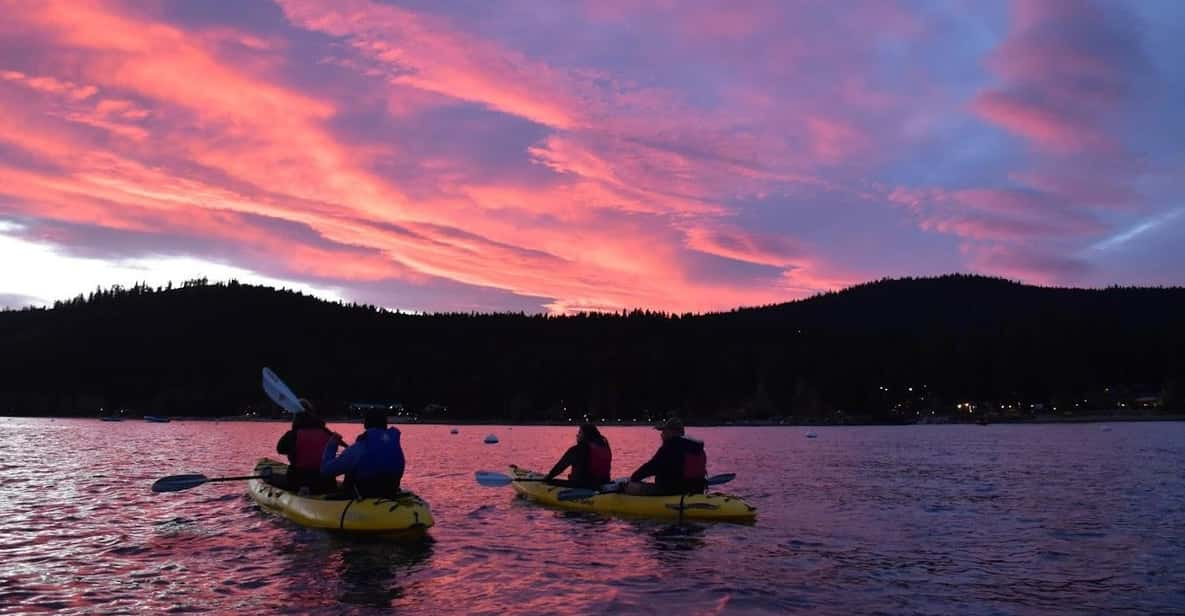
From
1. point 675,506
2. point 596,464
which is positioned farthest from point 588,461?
point 675,506

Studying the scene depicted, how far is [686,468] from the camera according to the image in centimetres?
2208

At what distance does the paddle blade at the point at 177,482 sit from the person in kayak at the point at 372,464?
18.3 ft

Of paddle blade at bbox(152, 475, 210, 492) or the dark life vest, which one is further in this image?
the dark life vest

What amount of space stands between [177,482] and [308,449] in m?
4.37

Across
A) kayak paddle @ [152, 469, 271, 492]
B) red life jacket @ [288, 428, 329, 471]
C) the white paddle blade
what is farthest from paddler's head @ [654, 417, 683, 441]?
kayak paddle @ [152, 469, 271, 492]

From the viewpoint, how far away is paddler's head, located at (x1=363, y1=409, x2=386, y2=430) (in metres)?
17.6

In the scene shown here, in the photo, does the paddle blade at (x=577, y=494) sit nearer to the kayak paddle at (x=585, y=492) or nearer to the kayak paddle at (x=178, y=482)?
the kayak paddle at (x=585, y=492)

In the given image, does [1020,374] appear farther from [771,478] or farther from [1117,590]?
[1117,590]

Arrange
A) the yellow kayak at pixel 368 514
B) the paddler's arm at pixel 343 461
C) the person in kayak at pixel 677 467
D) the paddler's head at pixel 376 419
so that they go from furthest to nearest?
the person in kayak at pixel 677 467
the paddler's arm at pixel 343 461
the yellow kayak at pixel 368 514
the paddler's head at pixel 376 419

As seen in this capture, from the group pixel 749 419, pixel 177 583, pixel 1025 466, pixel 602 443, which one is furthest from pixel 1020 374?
pixel 177 583

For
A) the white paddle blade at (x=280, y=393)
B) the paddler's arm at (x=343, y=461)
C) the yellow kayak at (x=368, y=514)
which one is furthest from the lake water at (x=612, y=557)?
the white paddle blade at (x=280, y=393)

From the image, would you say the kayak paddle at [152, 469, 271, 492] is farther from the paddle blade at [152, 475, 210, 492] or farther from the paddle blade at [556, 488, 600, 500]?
the paddle blade at [556, 488, 600, 500]

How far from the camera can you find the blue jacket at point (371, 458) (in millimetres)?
18359

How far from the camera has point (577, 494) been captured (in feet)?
77.6
